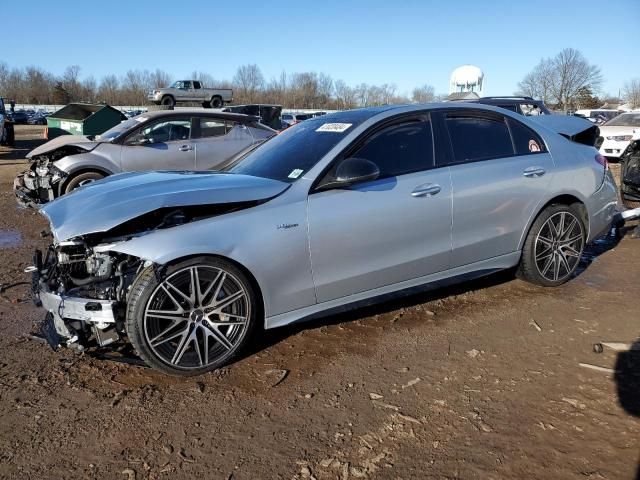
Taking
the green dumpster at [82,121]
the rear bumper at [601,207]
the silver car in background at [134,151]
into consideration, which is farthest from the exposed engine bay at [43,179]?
the green dumpster at [82,121]

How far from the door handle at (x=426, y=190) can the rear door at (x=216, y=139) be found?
17.6 ft

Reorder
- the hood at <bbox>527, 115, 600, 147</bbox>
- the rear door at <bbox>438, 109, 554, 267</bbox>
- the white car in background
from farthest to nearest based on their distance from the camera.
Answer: the white car in background, the hood at <bbox>527, 115, 600, 147</bbox>, the rear door at <bbox>438, 109, 554, 267</bbox>

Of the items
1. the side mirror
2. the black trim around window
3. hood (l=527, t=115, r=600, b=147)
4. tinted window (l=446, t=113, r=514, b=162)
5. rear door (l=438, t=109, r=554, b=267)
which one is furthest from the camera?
hood (l=527, t=115, r=600, b=147)

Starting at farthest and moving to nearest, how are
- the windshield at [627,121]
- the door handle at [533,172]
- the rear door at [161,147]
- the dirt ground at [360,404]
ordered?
the windshield at [627,121]
the rear door at [161,147]
the door handle at [533,172]
the dirt ground at [360,404]

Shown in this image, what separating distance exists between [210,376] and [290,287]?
2.47 feet

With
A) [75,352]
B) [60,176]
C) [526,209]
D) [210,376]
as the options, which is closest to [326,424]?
[210,376]

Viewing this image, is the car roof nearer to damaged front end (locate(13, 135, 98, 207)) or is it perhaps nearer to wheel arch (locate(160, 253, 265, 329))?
damaged front end (locate(13, 135, 98, 207))

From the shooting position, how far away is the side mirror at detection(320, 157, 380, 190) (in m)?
3.41

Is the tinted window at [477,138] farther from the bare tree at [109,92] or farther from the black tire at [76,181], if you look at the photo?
the bare tree at [109,92]

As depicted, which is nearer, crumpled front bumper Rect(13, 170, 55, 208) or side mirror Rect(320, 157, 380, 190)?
side mirror Rect(320, 157, 380, 190)

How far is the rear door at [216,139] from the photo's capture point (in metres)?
8.69

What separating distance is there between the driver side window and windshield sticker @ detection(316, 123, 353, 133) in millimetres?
5217

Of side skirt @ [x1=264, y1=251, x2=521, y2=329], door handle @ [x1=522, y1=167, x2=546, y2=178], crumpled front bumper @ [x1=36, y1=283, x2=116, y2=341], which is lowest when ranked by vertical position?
side skirt @ [x1=264, y1=251, x2=521, y2=329]

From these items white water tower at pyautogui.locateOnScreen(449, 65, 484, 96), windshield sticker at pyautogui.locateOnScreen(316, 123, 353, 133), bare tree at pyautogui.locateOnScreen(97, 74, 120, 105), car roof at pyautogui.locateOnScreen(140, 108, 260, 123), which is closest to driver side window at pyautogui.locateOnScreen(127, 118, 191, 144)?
car roof at pyautogui.locateOnScreen(140, 108, 260, 123)
